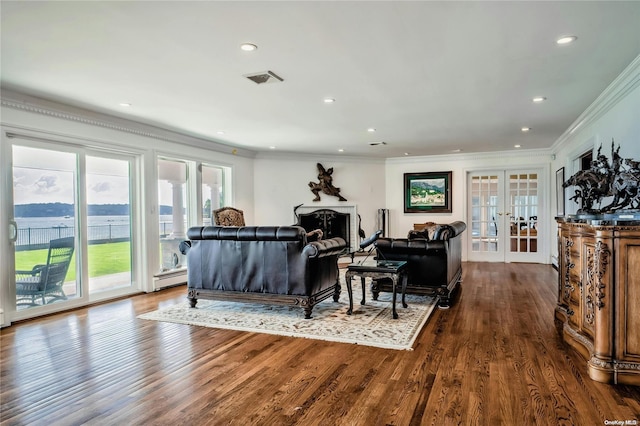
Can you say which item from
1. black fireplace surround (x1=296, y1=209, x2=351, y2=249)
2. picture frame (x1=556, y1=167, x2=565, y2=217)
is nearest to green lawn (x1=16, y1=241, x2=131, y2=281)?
black fireplace surround (x1=296, y1=209, x2=351, y2=249)

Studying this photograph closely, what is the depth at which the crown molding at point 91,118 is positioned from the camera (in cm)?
410

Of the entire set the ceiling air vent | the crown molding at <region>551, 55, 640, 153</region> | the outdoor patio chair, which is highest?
the ceiling air vent

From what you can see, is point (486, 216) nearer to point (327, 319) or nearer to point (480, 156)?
point (480, 156)

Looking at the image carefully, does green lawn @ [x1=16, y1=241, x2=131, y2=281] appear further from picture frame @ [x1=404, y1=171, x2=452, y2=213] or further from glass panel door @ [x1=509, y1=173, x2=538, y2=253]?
glass panel door @ [x1=509, y1=173, x2=538, y2=253]

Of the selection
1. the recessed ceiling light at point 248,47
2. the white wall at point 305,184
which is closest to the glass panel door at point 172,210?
the white wall at point 305,184

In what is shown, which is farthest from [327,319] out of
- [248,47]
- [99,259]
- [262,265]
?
[99,259]

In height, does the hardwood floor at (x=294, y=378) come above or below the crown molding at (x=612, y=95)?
below

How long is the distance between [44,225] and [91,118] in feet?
A: 4.70

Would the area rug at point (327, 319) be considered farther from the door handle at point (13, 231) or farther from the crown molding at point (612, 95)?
the crown molding at point (612, 95)

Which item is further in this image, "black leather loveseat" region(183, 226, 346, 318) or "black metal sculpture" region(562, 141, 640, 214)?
"black leather loveseat" region(183, 226, 346, 318)

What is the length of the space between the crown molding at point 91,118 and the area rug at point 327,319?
2554 millimetres

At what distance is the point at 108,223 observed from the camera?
5340 millimetres

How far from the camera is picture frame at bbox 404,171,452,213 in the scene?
8.77m

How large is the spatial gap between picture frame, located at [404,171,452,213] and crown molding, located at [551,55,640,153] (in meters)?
3.30
